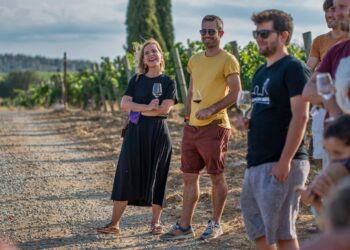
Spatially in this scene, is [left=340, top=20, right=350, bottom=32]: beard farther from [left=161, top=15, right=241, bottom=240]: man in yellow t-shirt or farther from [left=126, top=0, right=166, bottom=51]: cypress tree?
[left=126, top=0, right=166, bottom=51]: cypress tree

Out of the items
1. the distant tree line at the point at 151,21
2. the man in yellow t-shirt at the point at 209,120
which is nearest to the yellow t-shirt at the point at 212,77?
the man in yellow t-shirt at the point at 209,120

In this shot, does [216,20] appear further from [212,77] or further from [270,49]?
[270,49]

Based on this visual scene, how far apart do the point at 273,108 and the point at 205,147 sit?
1880 millimetres

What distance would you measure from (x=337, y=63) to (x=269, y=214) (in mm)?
993

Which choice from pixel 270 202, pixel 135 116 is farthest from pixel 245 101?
pixel 135 116

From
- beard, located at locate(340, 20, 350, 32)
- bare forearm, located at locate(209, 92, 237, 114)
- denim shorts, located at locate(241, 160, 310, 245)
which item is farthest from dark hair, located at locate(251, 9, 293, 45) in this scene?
→ bare forearm, located at locate(209, 92, 237, 114)

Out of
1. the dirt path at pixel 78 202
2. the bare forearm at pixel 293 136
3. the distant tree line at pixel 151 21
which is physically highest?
the distant tree line at pixel 151 21

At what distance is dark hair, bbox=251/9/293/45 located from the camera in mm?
4449

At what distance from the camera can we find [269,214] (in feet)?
14.5

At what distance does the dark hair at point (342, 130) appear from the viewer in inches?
131

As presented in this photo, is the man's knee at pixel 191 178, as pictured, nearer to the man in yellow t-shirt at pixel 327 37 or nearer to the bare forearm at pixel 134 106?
the bare forearm at pixel 134 106

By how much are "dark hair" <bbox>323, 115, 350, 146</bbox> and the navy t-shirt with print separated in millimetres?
1033

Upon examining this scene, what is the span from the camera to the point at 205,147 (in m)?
6.34

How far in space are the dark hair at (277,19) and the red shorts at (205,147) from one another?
197 centimetres
